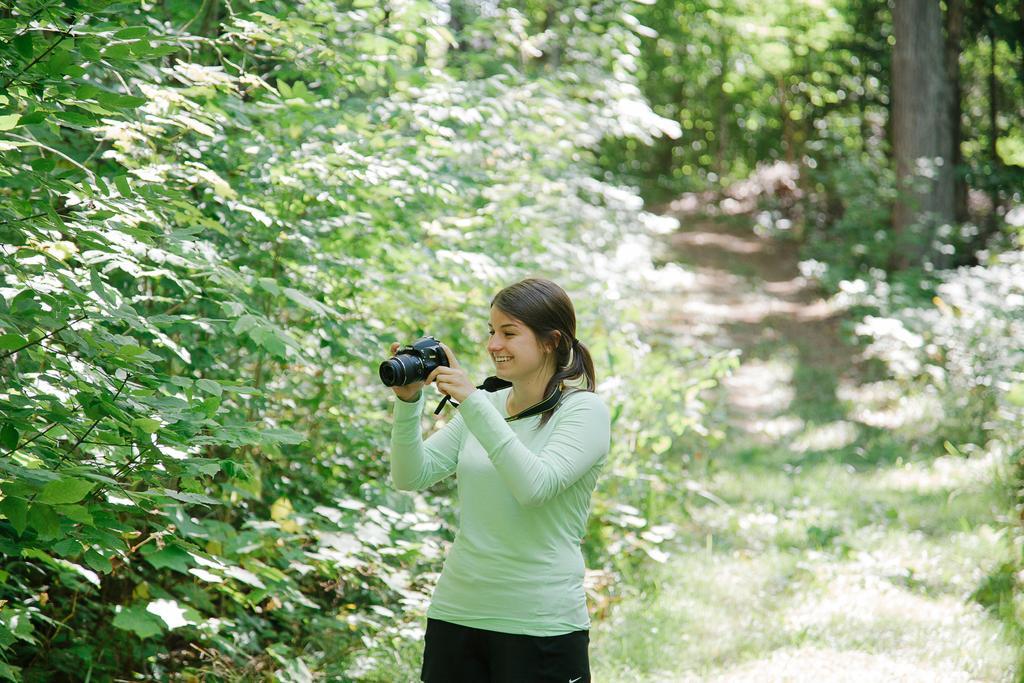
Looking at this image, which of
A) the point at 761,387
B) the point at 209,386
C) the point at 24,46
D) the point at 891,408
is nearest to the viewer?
the point at 24,46

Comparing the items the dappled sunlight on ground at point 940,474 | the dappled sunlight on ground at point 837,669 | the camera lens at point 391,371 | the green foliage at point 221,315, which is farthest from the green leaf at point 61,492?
the dappled sunlight on ground at point 940,474

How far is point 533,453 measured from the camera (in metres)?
2.34

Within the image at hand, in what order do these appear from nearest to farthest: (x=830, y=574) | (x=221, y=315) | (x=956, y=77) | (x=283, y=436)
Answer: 1. (x=283, y=436)
2. (x=221, y=315)
3. (x=830, y=574)
4. (x=956, y=77)

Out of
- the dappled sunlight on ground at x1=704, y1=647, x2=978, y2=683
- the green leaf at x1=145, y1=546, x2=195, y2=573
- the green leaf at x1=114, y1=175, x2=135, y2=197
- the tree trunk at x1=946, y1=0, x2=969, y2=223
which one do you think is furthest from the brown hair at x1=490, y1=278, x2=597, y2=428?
the tree trunk at x1=946, y1=0, x2=969, y2=223

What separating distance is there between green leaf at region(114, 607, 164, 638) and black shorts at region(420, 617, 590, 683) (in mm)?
1054

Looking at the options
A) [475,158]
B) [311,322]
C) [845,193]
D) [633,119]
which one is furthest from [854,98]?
[311,322]

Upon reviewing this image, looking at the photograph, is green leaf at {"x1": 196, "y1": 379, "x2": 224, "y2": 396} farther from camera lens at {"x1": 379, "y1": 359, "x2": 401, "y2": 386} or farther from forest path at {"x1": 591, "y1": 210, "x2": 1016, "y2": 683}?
forest path at {"x1": 591, "y1": 210, "x2": 1016, "y2": 683}

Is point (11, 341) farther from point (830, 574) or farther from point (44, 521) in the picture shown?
point (830, 574)

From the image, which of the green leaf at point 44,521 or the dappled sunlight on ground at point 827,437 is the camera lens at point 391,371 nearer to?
the green leaf at point 44,521

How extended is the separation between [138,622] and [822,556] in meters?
4.17

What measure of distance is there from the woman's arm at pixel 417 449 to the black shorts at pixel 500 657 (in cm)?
39

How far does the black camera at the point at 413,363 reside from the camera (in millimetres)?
2318

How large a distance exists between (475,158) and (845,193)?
369 inches

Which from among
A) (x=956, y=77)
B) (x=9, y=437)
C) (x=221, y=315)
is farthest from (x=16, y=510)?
(x=956, y=77)
